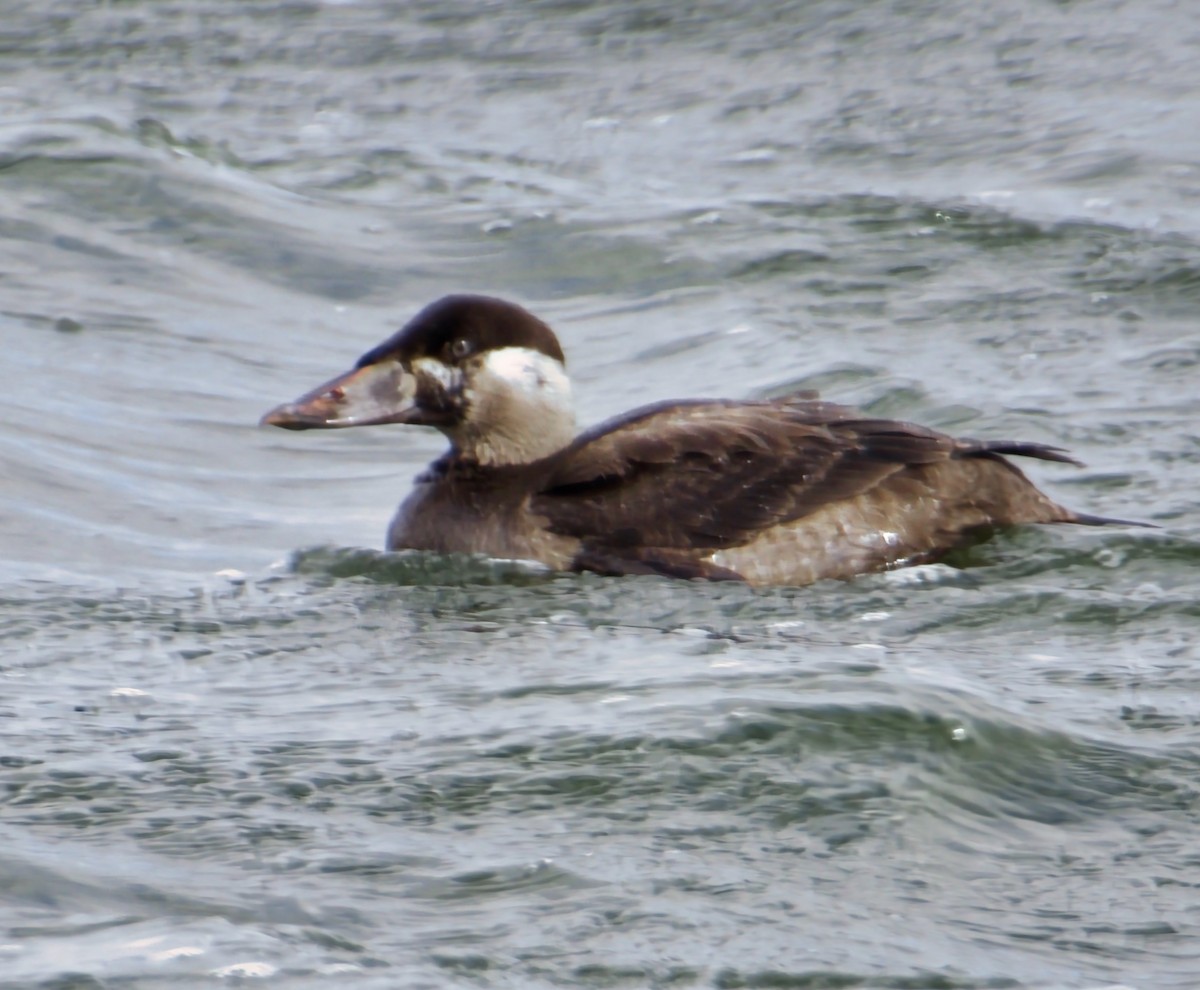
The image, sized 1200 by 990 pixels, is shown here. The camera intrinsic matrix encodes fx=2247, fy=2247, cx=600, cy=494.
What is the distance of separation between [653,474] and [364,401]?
98cm

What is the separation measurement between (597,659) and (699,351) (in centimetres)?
392

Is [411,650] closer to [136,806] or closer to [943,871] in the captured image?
[136,806]

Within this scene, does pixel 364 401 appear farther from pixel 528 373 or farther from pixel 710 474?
pixel 710 474

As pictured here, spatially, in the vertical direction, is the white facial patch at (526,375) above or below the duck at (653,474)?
above

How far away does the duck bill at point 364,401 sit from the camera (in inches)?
273

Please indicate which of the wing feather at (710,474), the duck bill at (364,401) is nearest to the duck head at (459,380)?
the duck bill at (364,401)

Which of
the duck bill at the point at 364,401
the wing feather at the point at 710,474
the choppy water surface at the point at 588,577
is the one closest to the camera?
the choppy water surface at the point at 588,577

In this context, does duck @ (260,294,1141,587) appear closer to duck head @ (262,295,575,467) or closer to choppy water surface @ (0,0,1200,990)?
duck head @ (262,295,575,467)

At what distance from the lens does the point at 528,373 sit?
702 cm

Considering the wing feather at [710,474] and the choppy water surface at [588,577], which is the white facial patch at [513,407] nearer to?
the wing feather at [710,474]

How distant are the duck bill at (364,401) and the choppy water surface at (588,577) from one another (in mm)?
439

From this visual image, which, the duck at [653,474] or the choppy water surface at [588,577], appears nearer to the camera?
the choppy water surface at [588,577]

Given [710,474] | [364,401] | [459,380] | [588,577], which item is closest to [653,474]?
[710,474]

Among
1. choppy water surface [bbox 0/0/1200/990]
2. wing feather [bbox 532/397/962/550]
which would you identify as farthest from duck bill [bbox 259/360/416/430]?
wing feather [bbox 532/397/962/550]
